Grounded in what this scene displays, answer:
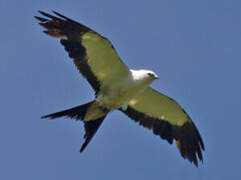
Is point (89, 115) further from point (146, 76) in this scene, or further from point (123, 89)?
point (146, 76)

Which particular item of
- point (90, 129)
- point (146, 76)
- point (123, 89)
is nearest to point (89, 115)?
point (90, 129)

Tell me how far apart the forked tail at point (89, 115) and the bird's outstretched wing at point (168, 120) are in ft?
3.93

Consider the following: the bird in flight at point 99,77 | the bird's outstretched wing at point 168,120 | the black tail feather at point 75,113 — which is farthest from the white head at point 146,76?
the black tail feather at point 75,113

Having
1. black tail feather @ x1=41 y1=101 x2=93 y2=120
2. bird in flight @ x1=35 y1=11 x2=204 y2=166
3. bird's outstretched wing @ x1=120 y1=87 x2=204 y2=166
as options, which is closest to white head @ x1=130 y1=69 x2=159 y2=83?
bird in flight @ x1=35 y1=11 x2=204 y2=166

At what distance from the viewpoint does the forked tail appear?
13766mm

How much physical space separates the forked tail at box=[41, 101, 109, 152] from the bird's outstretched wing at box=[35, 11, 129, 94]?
506mm

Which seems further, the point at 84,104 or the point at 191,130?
the point at 191,130

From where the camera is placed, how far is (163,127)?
15.3 meters

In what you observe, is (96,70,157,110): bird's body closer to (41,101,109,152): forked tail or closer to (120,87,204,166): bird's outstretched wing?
(41,101,109,152): forked tail

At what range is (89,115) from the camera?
46.1 feet

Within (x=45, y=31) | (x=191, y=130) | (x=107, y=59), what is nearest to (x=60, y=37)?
(x=45, y=31)

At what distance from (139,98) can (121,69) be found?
121 centimetres

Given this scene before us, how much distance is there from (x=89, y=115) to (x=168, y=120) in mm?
2391

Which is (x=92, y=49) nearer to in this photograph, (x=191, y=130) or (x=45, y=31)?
(x=45, y=31)
